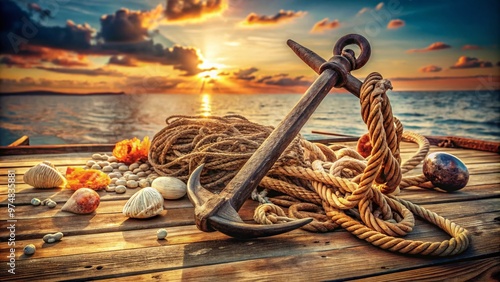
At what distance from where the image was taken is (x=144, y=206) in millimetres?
1790

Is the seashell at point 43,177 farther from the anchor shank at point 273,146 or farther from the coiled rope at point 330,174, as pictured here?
the anchor shank at point 273,146

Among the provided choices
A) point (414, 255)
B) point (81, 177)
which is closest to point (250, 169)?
point (414, 255)

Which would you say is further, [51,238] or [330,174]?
[330,174]

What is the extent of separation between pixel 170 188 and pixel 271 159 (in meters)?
0.78

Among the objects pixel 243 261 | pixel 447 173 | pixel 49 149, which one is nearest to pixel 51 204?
pixel 243 261

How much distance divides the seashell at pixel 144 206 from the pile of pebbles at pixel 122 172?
0.50m

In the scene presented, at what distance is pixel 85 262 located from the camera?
53.3 inches

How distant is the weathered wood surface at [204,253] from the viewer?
4.27 ft

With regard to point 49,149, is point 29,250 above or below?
above

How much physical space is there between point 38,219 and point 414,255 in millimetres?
1753

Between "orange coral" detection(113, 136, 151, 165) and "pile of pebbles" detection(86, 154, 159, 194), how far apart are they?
0.05 m

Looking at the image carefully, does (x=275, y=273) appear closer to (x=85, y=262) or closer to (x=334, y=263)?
(x=334, y=263)

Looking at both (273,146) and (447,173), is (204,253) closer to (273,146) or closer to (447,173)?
(273,146)

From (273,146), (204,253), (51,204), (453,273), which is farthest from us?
(51,204)
